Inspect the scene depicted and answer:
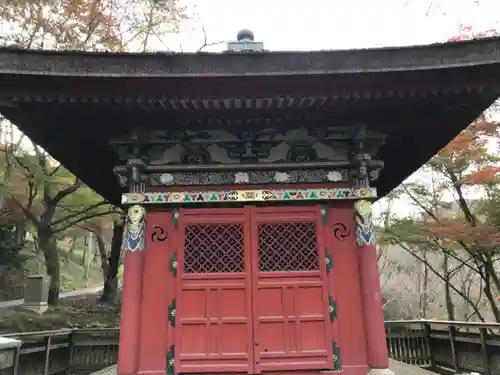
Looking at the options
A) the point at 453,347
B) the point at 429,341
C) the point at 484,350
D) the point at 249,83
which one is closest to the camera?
the point at 249,83

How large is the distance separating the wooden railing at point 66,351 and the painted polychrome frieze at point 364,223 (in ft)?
20.2

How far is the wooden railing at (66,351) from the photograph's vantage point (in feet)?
26.3

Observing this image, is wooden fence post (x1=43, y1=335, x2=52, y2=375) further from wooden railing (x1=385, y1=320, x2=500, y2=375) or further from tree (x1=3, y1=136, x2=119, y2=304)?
tree (x1=3, y1=136, x2=119, y2=304)

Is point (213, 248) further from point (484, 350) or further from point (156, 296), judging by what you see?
point (484, 350)

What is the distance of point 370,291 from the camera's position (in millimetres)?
5453

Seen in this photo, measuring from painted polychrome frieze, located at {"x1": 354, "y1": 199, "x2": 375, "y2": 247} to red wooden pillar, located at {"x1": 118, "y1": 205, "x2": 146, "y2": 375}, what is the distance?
9.41 feet

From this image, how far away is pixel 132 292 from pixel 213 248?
3.85 feet

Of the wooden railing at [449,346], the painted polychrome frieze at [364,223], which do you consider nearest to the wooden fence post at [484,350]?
the wooden railing at [449,346]

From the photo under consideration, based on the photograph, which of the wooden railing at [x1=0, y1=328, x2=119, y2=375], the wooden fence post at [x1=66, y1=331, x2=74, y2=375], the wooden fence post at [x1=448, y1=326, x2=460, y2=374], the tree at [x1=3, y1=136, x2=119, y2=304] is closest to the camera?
the wooden railing at [x1=0, y1=328, x2=119, y2=375]

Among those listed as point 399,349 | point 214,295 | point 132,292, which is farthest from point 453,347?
point 132,292

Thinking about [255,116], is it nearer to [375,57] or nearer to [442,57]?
[375,57]

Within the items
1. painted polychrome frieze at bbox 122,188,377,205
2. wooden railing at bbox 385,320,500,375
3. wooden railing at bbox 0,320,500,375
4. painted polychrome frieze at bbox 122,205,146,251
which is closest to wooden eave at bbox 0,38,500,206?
painted polychrome frieze at bbox 122,188,377,205

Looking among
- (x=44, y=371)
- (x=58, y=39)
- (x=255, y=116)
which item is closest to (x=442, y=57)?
(x=255, y=116)

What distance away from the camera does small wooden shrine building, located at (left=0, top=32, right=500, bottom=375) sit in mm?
4789
